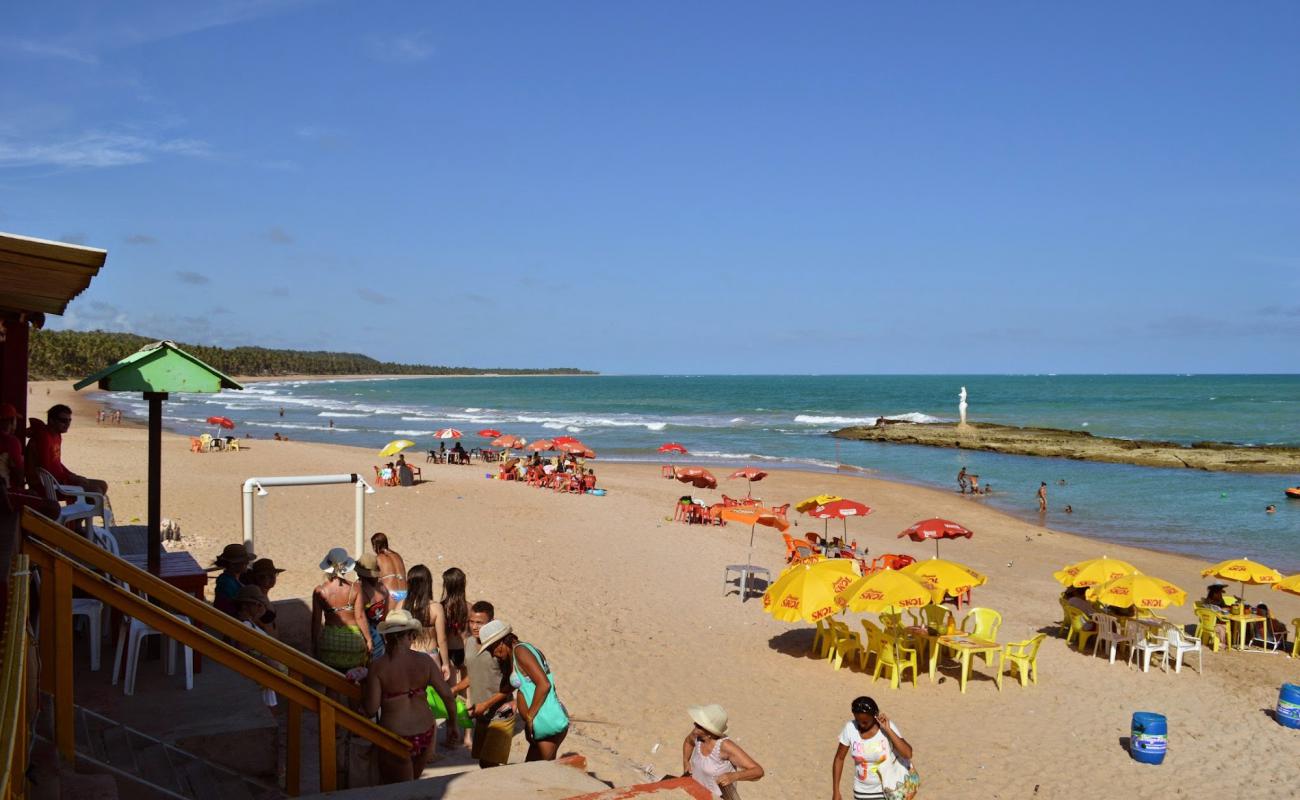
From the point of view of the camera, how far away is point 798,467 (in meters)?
37.2

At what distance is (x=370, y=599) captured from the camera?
6.89 meters

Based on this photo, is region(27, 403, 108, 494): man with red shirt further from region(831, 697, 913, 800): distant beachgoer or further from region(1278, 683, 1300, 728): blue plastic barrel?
region(1278, 683, 1300, 728): blue plastic barrel

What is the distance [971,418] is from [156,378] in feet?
244

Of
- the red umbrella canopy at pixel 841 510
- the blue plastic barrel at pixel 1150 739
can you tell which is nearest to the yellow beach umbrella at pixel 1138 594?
the blue plastic barrel at pixel 1150 739

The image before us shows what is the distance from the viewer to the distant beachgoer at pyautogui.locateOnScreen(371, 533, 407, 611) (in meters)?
8.03

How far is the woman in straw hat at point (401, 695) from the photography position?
15.3 feet

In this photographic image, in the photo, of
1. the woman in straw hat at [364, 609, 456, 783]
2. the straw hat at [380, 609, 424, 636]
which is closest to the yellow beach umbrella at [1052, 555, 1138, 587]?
the woman in straw hat at [364, 609, 456, 783]

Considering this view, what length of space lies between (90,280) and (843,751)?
5197mm

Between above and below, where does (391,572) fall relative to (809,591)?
above

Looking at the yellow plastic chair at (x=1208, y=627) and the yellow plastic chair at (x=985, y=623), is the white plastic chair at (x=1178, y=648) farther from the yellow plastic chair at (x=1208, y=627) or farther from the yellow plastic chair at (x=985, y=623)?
the yellow plastic chair at (x=985, y=623)

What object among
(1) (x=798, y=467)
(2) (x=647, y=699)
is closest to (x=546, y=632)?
(2) (x=647, y=699)

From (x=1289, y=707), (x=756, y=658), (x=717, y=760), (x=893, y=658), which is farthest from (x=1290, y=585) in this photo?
(x=717, y=760)

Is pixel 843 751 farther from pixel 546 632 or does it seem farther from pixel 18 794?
pixel 546 632

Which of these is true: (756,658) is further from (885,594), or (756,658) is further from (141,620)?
(141,620)
